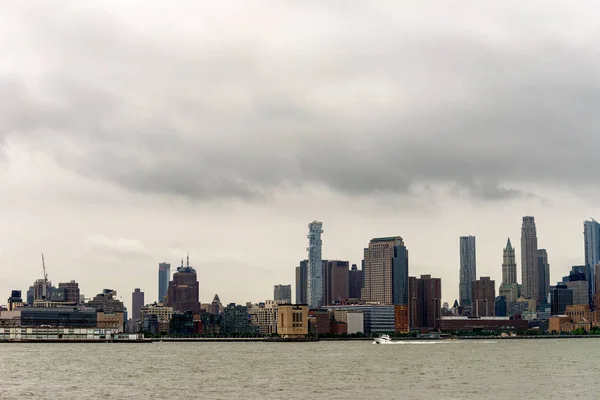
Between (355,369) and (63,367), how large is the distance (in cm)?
5084

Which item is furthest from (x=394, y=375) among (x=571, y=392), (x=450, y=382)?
(x=571, y=392)

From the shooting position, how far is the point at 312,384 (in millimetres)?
119500

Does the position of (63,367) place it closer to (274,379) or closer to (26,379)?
(26,379)

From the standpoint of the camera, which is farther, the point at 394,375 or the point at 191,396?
the point at 394,375

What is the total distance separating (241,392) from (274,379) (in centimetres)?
2126

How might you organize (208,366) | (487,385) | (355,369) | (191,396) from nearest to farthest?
(191,396) → (487,385) → (355,369) → (208,366)

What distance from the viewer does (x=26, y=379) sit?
132 meters

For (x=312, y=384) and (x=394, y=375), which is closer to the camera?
(x=312, y=384)

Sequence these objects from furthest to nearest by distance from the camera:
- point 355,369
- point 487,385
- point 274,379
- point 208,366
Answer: point 208,366, point 355,369, point 274,379, point 487,385

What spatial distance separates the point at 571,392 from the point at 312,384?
104ft

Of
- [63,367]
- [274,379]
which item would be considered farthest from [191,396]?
[63,367]

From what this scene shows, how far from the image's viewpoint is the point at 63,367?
535 ft

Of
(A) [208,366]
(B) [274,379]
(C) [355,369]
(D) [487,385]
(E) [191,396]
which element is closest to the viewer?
(E) [191,396]

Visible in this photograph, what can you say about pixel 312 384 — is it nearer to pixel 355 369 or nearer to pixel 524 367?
pixel 355 369
